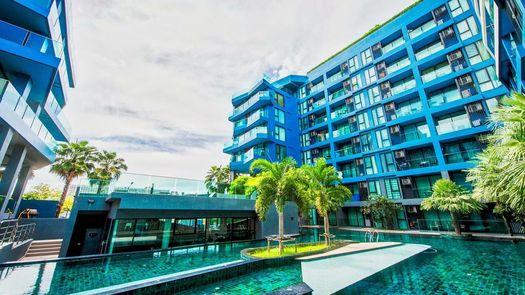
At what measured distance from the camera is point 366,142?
30.3m

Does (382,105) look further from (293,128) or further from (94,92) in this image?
(94,92)

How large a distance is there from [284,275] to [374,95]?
1176 inches

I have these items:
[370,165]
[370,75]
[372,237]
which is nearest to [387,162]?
[370,165]

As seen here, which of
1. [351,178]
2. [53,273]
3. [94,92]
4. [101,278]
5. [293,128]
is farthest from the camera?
[293,128]

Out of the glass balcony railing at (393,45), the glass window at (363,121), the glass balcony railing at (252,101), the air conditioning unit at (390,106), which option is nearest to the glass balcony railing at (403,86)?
the air conditioning unit at (390,106)

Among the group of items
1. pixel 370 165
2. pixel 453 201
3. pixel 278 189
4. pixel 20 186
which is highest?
pixel 370 165

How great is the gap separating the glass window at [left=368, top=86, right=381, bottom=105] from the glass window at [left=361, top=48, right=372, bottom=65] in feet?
15.8

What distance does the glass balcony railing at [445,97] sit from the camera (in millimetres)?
23562

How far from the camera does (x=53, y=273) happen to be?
8914 millimetres

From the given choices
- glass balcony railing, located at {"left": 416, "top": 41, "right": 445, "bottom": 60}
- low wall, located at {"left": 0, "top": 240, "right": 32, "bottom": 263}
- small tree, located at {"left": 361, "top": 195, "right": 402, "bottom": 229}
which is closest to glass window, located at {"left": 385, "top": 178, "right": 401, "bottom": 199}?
small tree, located at {"left": 361, "top": 195, "right": 402, "bottom": 229}

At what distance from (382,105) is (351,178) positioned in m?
11.2

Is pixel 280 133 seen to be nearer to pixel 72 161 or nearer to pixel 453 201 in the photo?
pixel 453 201

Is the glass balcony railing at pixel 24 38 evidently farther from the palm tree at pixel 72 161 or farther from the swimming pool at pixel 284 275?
the palm tree at pixel 72 161

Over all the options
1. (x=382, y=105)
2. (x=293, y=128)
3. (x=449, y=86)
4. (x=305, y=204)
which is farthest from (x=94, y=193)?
(x=449, y=86)
